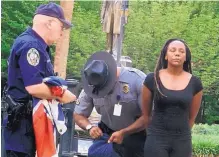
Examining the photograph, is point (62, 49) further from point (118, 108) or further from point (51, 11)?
point (51, 11)

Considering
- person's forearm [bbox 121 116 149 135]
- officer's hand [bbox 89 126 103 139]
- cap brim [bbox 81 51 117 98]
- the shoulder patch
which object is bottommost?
officer's hand [bbox 89 126 103 139]

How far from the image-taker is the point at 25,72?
11.7ft

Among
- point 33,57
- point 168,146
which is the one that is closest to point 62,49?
point 168,146

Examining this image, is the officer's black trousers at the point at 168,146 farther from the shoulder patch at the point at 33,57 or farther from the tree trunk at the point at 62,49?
the tree trunk at the point at 62,49

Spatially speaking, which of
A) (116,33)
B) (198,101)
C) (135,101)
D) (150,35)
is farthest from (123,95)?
(150,35)

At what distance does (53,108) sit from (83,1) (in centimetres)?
2226

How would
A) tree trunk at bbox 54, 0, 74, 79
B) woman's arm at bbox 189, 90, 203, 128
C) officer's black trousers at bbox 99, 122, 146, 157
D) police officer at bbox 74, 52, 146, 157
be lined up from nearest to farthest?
woman's arm at bbox 189, 90, 203, 128 → police officer at bbox 74, 52, 146, 157 → officer's black trousers at bbox 99, 122, 146, 157 → tree trunk at bbox 54, 0, 74, 79

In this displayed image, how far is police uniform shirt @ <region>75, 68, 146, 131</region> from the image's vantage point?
13.5 ft

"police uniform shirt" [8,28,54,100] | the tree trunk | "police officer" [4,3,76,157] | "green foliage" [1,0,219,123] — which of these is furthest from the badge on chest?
"green foliage" [1,0,219,123]

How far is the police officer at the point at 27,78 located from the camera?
11.7 ft

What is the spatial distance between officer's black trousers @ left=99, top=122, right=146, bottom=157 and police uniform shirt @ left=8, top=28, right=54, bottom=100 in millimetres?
891

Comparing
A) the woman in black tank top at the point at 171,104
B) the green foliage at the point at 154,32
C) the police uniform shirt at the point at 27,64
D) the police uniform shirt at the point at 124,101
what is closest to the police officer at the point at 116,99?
the police uniform shirt at the point at 124,101

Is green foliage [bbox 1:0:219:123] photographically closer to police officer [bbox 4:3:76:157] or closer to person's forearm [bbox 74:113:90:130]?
person's forearm [bbox 74:113:90:130]

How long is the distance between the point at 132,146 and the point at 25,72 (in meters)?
1.16
